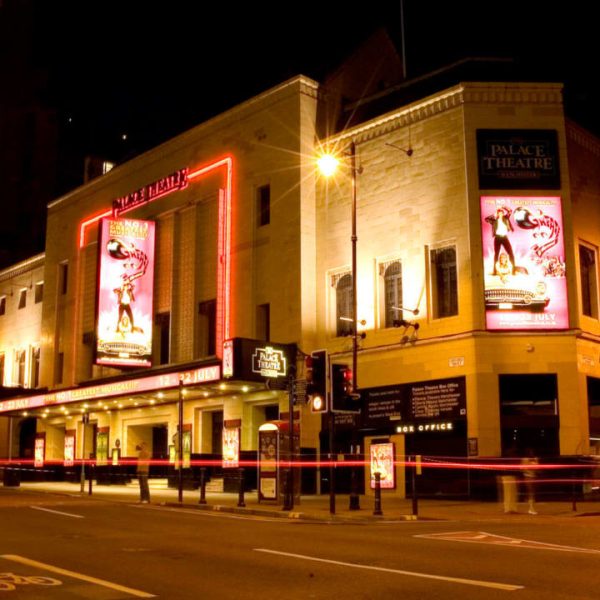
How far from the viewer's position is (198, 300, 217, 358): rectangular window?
35031 mm

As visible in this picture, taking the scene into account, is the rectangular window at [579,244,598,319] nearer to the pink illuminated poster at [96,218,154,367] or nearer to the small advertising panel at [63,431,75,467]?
the pink illuminated poster at [96,218,154,367]

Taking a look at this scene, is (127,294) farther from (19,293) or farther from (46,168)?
(46,168)

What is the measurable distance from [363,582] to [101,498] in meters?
19.6

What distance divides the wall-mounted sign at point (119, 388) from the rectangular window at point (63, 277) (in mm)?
6458

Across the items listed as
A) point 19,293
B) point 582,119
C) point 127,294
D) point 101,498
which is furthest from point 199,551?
point 19,293

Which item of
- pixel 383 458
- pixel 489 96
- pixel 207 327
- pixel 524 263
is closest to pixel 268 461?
pixel 383 458

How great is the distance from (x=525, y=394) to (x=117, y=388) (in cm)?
1763

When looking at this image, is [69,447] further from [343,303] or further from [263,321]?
[343,303]

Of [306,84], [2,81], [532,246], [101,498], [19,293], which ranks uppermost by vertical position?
[2,81]

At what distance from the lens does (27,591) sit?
28.4 ft

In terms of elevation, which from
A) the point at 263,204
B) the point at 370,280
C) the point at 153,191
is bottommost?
the point at 370,280

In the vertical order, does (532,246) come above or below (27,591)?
above

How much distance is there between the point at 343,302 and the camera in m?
30.5

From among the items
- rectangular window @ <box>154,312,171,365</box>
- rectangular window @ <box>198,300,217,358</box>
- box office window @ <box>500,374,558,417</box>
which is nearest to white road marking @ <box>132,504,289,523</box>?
box office window @ <box>500,374,558,417</box>
